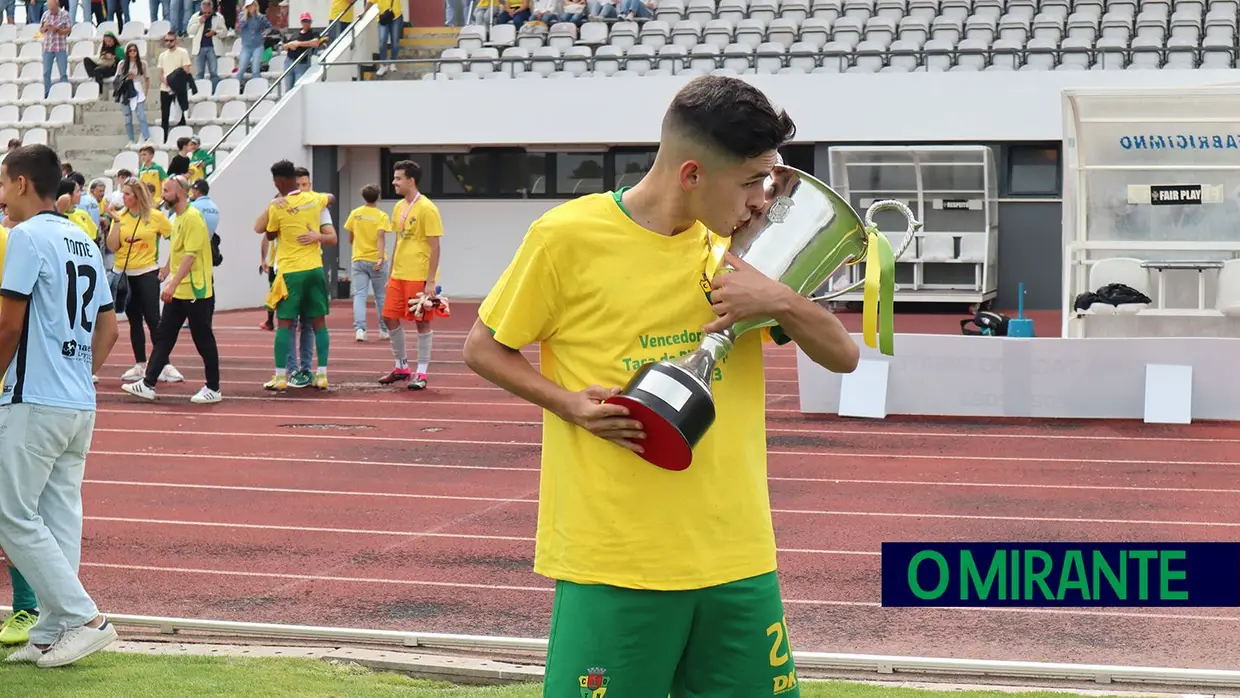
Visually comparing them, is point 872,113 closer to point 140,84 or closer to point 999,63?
point 999,63

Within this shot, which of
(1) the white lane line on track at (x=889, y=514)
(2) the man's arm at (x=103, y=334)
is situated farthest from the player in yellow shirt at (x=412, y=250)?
(2) the man's arm at (x=103, y=334)

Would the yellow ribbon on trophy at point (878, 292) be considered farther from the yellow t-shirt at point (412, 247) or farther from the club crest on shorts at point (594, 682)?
the yellow t-shirt at point (412, 247)

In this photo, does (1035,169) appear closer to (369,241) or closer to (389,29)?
(369,241)

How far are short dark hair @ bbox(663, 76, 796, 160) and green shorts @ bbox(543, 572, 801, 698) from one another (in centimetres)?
86

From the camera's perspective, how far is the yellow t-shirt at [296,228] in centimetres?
1358

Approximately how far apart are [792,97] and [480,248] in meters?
6.50

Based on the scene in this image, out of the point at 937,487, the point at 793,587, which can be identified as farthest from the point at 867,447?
the point at 793,587

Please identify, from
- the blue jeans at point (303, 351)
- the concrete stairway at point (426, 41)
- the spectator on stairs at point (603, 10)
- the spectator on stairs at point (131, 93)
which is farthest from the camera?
the concrete stairway at point (426, 41)

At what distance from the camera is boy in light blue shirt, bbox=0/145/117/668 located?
565cm

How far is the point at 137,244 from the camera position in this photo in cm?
1384

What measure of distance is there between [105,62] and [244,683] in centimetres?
2428

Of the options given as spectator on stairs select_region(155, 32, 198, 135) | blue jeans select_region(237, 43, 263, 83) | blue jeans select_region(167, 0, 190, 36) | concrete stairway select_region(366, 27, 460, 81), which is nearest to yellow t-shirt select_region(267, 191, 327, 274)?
spectator on stairs select_region(155, 32, 198, 135)

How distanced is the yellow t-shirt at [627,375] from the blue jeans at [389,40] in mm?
25661

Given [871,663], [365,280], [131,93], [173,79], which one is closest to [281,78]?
[173,79]
